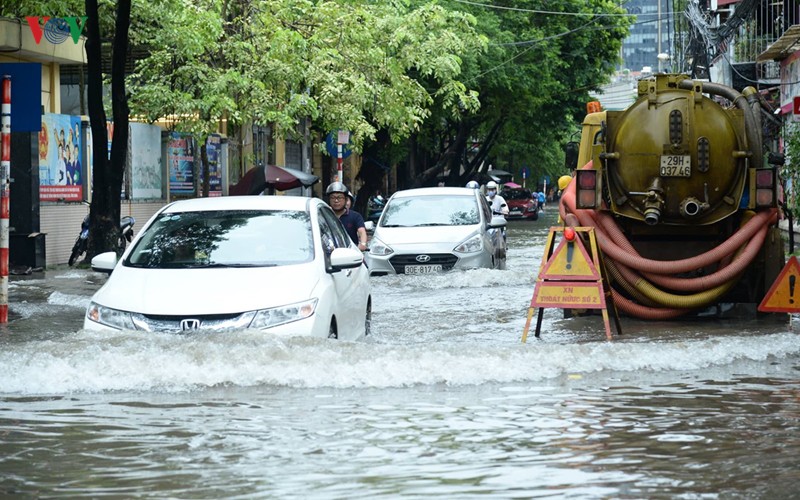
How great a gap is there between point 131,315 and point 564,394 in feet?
9.95

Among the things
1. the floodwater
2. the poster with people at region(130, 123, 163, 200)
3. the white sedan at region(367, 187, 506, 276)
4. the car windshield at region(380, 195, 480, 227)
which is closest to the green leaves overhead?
the poster with people at region(130, 123, 163, 200)

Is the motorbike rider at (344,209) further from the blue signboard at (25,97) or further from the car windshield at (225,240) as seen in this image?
the car windshield at (225,240)

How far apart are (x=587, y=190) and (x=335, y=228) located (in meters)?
3.42

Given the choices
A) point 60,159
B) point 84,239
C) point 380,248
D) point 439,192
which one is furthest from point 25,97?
point 60,159

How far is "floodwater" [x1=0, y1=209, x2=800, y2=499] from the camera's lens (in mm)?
6645

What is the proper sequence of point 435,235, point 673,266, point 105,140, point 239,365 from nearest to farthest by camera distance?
1. point 239,365
2. point 673,266
3. point 435,235
4. point 105,140

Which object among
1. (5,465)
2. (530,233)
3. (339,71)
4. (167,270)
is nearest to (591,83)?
Answer: (530,233)

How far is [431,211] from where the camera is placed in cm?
2259

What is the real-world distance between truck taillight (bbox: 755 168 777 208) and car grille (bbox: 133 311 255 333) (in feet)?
21.6

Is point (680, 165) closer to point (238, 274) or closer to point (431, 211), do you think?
point (238, 274)

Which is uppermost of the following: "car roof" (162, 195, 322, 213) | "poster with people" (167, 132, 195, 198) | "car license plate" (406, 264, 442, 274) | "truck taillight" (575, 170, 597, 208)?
"poster with people" (167, 132, 195, 198)

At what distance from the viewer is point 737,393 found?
9.69 metres

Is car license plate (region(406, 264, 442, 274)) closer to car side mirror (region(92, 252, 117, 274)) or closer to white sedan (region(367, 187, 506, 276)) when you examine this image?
white sedan (region(367, 187, 506, 276))

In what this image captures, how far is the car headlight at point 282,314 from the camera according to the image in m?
9.85
